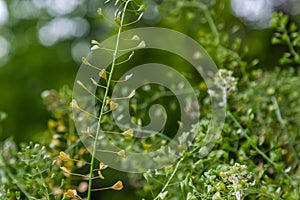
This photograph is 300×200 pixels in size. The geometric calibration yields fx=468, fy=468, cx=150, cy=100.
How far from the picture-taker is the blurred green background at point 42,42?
173 centimetres

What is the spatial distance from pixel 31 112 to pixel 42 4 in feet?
2.00

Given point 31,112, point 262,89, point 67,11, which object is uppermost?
point 262,89

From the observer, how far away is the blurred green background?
5.69 feet

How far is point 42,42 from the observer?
2.09m

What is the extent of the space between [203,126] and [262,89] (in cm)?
21

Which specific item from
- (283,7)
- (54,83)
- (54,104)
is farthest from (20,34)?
(54,104)

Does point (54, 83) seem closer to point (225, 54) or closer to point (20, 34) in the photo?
point (20, 34)

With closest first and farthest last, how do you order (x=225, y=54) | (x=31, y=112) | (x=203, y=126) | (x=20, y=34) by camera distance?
(x=203, y=126)
(x=225, y=54)
(x=31, y=112)
(x=20, y=34)

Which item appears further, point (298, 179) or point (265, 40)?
point (265, 40)

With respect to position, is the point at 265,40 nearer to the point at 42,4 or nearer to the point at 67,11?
the point at 67,11

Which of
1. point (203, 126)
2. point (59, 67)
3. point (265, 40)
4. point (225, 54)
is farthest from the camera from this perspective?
point (59, 67)

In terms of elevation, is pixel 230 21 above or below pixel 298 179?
below

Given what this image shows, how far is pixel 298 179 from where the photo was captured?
45 centimetres

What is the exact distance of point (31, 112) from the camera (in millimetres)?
1791
